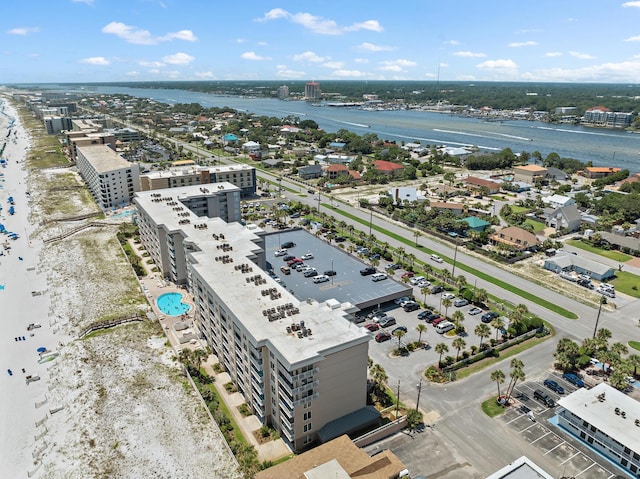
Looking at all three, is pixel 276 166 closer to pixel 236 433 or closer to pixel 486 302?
pixel 486 302

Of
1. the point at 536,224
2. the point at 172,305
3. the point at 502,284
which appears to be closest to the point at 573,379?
the point at 502,284

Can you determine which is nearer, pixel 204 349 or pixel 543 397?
pixel 543 397

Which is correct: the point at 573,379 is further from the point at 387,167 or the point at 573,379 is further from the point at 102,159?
the point at 102,159

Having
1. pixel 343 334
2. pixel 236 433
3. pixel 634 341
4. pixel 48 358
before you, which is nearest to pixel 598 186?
pixel 634 341

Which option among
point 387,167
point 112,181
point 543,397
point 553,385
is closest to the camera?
point 543,397

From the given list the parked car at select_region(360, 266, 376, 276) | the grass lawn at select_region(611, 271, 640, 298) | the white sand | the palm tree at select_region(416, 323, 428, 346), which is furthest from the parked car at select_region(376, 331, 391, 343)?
the grass lawn at select_region(611, 271, 640, 298)
